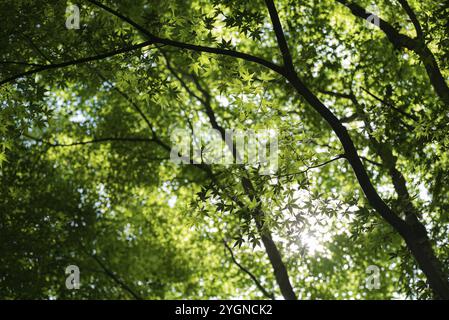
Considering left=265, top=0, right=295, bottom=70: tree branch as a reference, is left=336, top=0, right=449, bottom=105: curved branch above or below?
above

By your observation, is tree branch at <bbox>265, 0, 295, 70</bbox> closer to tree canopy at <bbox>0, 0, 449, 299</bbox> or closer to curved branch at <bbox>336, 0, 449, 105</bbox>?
tree canopy at <bbox>0, 0, 449, 299</bbox>

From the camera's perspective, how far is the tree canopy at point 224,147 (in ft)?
21.4

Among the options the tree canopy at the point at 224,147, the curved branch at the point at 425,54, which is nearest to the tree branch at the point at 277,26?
the tree canopy at the point at 224,147

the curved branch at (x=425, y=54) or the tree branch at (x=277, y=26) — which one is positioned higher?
the curved branch at (x=425, y=54)

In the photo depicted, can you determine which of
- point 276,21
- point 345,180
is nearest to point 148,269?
point 345,180

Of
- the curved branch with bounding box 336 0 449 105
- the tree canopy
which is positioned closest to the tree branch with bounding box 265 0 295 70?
the tree canopy

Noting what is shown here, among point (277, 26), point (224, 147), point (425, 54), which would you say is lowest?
point (277, 26)

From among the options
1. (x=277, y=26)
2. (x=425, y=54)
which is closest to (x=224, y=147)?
(x=425, y=54)

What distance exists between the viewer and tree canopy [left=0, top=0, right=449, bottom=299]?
257 inches

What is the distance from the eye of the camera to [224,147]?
1469cm

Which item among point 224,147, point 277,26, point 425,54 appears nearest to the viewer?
point 277,26

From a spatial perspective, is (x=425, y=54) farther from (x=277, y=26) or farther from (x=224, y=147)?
(x=224, y=147)

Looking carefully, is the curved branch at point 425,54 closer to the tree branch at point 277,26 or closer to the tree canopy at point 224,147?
the tree canopy at point 224,147

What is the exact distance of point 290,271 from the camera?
50.9ft
